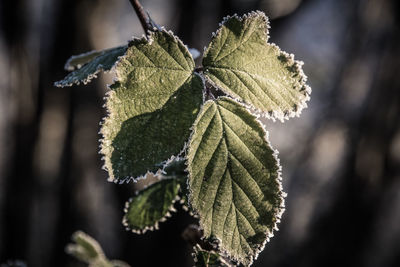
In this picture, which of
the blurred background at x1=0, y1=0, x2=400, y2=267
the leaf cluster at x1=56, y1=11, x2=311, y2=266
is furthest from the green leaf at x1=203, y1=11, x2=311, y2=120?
the blurred background at x1=0, y1=0, x2=400, y2=267

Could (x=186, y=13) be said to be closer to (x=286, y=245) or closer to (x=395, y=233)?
(x=286, y=245)

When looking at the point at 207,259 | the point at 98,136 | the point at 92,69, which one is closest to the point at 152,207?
the point at 207,259

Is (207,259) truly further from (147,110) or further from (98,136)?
(98,136)

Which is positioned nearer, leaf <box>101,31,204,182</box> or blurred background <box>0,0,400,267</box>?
leaf <box>101,31,204,182</box>

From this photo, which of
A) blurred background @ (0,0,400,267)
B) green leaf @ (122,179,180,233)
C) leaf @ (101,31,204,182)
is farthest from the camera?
blurred background @ (0,0,400,267)

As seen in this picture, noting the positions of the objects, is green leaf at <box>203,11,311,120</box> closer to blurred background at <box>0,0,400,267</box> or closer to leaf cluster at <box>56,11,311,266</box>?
leaf cluster at <box>56,11,311,266</box>

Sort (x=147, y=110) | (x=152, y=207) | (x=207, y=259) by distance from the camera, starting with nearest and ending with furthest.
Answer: (x=147, y=110) < (x=207, y=259) < (x=152, y=207)

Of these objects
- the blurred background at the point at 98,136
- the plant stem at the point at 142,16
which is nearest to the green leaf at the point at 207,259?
the plant stem at the point at 142,16
